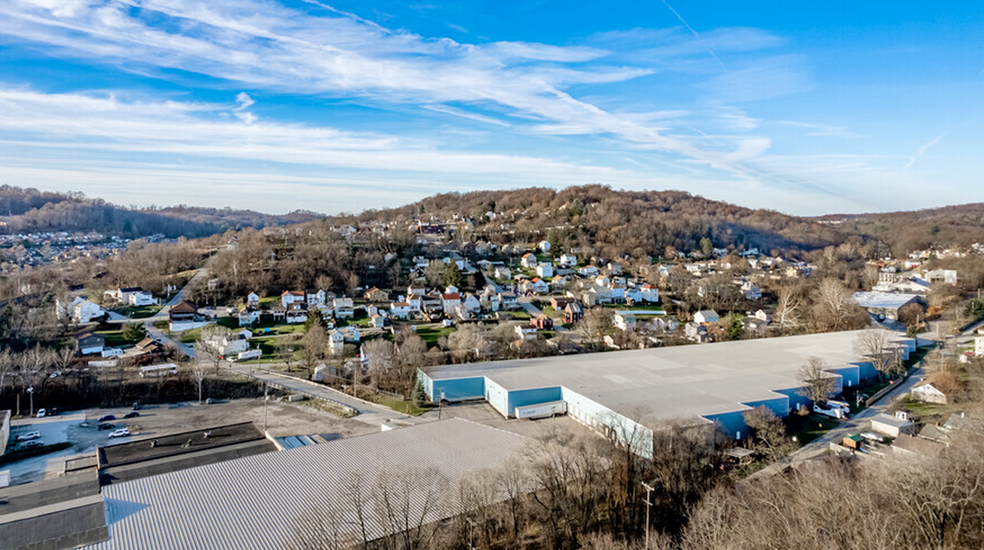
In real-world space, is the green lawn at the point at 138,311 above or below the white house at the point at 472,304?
below

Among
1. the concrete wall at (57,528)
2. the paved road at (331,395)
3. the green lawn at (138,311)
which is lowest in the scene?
the paved road at (331,395)

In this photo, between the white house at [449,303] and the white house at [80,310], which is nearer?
the white house at [80,310]

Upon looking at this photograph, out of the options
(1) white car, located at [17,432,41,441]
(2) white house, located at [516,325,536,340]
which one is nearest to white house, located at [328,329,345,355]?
(2) white house, located at [516,325,536,340]

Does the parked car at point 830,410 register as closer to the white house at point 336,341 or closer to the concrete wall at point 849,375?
the concrete wall at point 849,375

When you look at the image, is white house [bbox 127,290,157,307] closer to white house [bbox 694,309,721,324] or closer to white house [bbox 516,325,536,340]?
white house [bbox 516,325,536,340]

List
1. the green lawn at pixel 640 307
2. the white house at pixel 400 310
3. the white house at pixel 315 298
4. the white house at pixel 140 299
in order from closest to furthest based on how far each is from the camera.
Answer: the white house at pixel 400 310
the white house at pixel 315 298
the white house at pixel 140 299
the green lawn at pixel 640 307

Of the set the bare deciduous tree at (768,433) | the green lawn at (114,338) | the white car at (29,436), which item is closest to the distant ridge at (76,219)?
the green lawn at (114,338)
